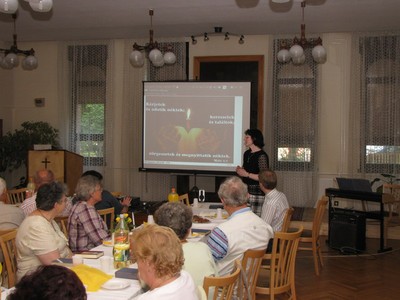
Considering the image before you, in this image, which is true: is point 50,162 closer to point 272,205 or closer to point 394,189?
point 272,205

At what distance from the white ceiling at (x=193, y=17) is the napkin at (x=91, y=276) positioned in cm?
520

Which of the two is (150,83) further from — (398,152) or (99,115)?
(398,152)

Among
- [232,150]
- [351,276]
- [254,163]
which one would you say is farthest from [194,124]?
[351,276]

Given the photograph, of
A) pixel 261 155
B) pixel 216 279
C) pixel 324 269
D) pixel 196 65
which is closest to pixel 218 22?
pixel 196 65

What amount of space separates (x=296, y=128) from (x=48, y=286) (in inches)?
331

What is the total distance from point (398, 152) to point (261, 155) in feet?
12.4

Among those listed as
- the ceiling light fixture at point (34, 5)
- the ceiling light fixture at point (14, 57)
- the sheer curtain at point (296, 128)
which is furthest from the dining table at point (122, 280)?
the ceiling light fixture at point (14, 57)

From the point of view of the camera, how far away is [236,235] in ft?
11.5

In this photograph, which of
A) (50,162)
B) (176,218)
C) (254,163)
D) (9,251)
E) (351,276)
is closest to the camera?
(176,218)

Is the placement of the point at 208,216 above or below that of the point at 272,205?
below

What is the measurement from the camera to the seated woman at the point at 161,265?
2.18 m

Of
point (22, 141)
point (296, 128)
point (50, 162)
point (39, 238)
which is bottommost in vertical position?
point (39, 238)

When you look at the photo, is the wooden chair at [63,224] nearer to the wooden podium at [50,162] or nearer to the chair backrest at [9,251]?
the chair backrest at [9,251]

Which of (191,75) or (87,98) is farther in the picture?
(87,98)
